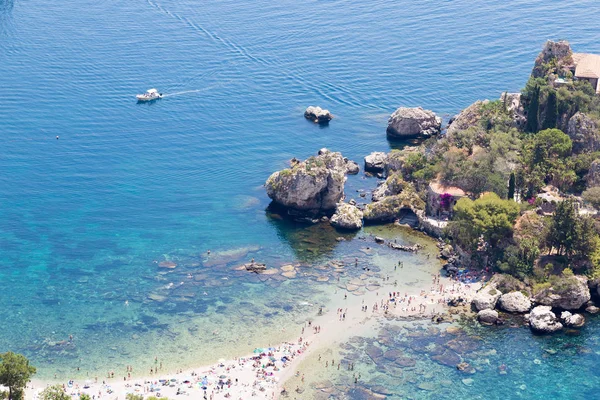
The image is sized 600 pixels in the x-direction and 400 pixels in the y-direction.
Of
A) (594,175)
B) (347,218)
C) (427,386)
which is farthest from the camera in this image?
(347,218)

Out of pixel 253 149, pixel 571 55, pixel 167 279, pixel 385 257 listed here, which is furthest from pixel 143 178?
pixel 571 55

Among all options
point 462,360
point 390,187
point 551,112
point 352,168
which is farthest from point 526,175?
point 462,360

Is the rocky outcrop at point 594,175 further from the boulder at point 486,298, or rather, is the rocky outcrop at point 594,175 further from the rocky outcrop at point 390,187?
the rocky outcrop at point 390,187

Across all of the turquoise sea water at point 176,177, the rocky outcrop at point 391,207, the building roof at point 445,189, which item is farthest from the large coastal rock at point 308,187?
the building roof at point 445,189

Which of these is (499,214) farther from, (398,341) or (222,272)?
(222,272)

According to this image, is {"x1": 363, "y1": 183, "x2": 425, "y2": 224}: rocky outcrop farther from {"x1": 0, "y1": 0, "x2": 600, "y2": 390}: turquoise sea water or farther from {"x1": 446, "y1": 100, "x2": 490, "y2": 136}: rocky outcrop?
{"x1": 446, "y1": 100, "x2": 490, "y2": 136}: rocky outcrop

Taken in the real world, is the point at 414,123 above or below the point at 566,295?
above

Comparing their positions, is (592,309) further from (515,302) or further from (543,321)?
(515,302)
